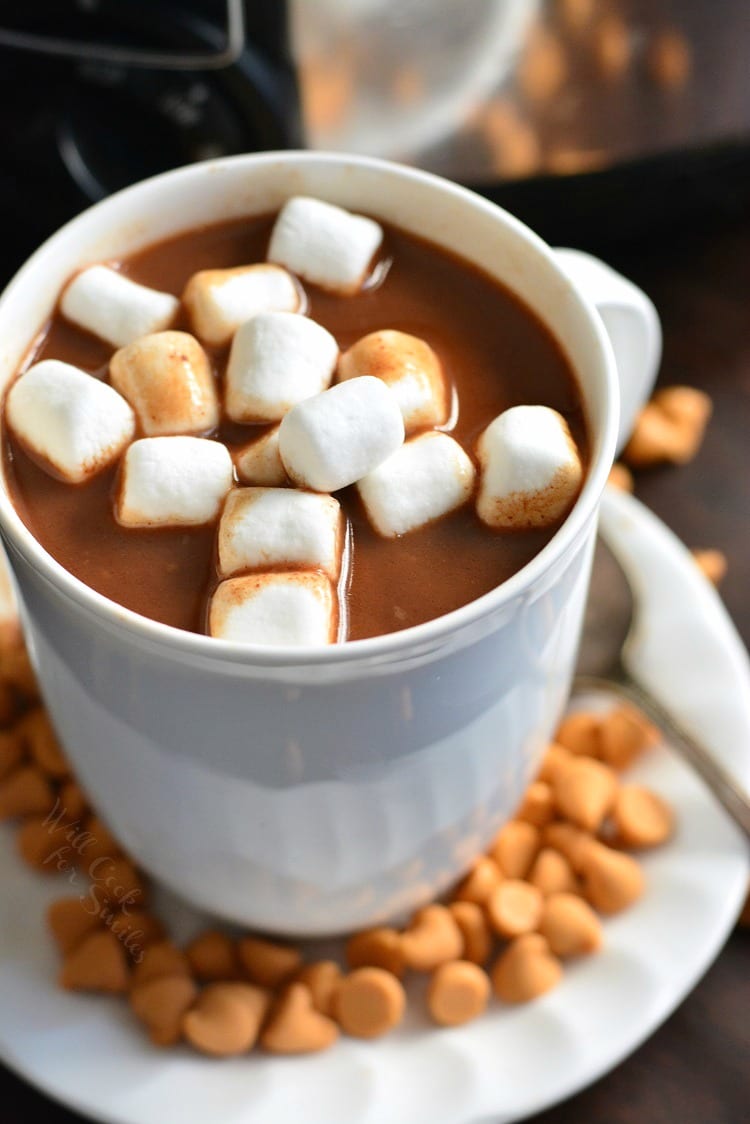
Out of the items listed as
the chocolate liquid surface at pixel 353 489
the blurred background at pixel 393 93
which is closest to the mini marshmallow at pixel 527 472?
the chocolate liquid surface at pixel 353 489

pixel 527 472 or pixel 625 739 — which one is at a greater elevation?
pixel 527 472

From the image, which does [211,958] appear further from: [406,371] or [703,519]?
[703,519]

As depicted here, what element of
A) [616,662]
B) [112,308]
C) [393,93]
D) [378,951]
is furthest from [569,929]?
[393,93]

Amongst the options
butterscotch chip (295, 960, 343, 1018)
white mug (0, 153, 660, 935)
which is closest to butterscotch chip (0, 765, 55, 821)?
white mug (0, 153, 660, 935)

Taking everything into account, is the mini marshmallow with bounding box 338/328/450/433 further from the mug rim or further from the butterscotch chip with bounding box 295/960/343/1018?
the butterscotch chip with bounding box 295/960/343/1018

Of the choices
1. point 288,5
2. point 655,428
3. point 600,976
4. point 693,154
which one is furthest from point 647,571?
point 288,5

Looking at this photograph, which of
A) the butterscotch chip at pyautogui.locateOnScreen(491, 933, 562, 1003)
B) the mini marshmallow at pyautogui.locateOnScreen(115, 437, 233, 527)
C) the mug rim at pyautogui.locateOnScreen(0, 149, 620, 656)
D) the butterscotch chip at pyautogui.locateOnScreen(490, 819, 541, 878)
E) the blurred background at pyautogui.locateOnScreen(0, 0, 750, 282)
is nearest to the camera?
the mug rim at pyautogui.locateOnScreen(0, 149, 620, 656)
